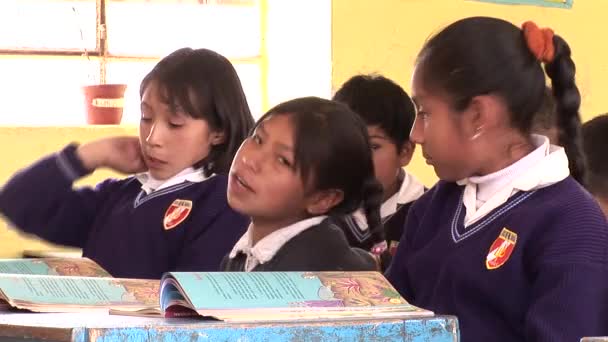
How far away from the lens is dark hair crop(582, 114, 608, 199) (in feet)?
7.65

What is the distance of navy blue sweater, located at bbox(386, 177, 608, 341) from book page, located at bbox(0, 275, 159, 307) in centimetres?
43

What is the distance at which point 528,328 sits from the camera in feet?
5.15

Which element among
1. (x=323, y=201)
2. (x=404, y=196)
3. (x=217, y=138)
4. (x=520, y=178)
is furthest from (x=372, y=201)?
(x=404, y=196)

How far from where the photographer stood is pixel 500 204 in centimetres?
172

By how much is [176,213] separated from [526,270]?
0.79 metres

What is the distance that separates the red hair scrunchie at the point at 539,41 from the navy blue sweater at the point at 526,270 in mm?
209

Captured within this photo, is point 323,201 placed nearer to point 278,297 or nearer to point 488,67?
point 488,67

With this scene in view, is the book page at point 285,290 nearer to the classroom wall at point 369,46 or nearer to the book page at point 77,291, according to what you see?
the book page at point 77,291

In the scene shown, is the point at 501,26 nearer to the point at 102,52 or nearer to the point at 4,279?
the point at 4,279

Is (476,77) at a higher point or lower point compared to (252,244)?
higher

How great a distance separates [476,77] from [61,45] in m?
2.41

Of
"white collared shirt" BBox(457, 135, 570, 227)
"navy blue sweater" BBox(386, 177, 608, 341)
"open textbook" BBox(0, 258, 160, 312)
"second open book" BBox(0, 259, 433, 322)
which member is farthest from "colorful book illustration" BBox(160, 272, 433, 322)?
"white collared shirt" BBox(457, 135, 570, 227)

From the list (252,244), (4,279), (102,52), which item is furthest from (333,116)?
(102,52)

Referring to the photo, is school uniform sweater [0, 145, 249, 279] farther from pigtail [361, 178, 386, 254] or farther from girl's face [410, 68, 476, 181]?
girl's face [410, 68, 476, 181]
